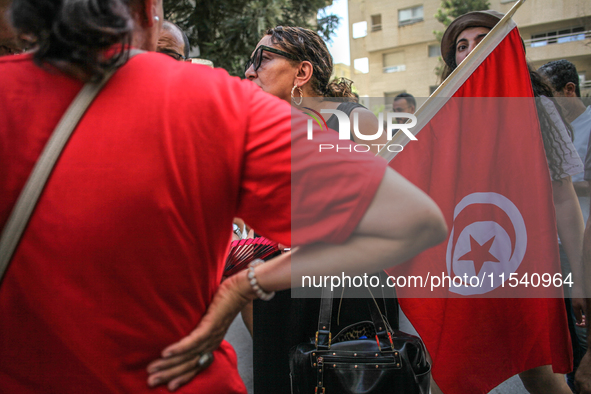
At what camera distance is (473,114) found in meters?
2.00

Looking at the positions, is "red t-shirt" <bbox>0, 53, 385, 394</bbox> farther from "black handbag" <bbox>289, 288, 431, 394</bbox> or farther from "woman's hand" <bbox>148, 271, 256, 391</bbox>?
"black handbag" <bbox>289, 288, 431, 394</bbox>

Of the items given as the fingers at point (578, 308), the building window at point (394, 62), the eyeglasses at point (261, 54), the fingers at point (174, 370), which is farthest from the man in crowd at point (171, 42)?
the building window at point (394, 62)

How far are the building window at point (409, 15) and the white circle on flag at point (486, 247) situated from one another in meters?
26.9

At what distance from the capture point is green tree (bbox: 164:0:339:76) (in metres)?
8.78

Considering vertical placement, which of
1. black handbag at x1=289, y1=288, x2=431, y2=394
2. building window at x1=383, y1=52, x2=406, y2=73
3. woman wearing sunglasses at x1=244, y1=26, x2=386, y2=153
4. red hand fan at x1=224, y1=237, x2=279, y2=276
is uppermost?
building window at x1=383, y1=52, x2=406, y2=73

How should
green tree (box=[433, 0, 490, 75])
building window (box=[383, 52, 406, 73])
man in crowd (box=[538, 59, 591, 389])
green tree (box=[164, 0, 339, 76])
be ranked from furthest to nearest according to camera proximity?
building window (box=[383, 52, 406, 73]), green tree (box=[433, 0, 490, 75]), green tree (box=[164, 0, 339, 76]), man in crowd (box=[538, 59, 591, 389])

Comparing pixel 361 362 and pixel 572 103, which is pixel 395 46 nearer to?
pixel 572 103

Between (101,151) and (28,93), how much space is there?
7.9 inches

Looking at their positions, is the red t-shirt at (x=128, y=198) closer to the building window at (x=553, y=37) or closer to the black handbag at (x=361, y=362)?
the black handbag at (x=361, y=362)

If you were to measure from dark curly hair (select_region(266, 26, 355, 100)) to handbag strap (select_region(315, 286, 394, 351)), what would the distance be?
137 cm


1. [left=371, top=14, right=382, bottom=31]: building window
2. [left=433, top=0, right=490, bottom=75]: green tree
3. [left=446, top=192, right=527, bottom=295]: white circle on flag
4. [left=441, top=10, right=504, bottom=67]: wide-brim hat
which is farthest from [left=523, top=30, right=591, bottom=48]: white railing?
[left=446, top=192, right=527, bottom=295]: white circle on flag

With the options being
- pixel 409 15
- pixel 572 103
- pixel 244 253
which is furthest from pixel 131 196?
pixel 409 15

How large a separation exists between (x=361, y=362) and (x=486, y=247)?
0.91m

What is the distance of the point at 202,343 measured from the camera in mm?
900
